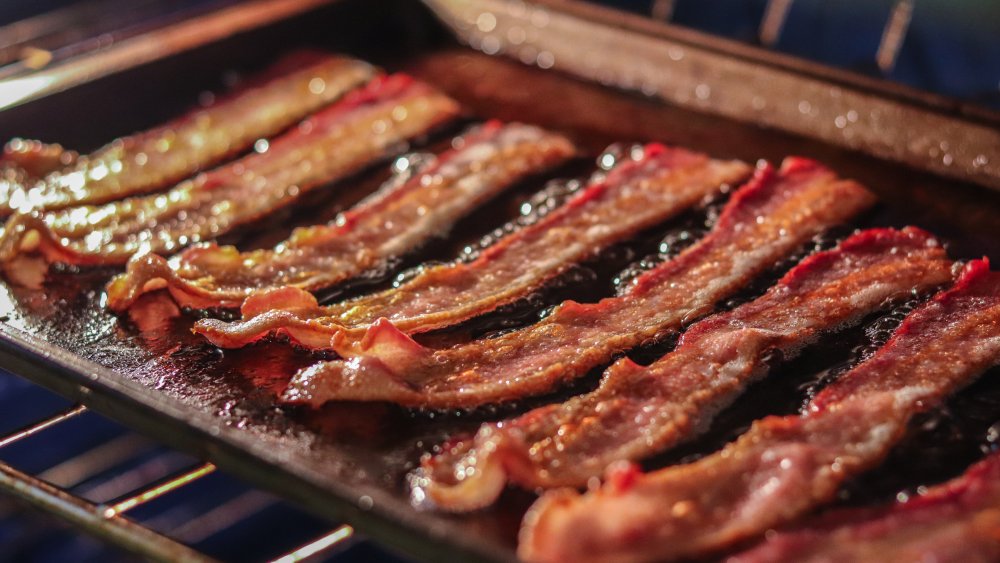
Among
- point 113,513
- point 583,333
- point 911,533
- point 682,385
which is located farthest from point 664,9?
point 113,513

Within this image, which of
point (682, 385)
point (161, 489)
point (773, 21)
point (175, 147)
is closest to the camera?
point (161, 489)

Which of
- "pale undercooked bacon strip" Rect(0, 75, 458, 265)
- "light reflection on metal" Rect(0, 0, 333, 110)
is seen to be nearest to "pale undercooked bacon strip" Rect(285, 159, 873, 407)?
"pale undercooked bacon strip" Rect(0, 75, 458, 265)

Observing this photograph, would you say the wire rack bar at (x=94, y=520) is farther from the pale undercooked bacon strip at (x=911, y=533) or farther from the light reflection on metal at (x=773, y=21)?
the light reflection on metal at (x=773, y=21)

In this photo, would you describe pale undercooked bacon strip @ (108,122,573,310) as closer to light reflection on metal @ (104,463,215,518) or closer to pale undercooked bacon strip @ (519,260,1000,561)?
light reflection on metal @ (104,463,215,518)

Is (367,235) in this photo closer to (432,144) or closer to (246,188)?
(246,188)

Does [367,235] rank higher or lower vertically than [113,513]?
higher

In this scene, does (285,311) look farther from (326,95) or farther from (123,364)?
(326,95)

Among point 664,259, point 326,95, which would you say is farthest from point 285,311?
point 326,95
